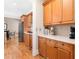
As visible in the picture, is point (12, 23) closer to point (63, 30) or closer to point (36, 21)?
point (36, 21)

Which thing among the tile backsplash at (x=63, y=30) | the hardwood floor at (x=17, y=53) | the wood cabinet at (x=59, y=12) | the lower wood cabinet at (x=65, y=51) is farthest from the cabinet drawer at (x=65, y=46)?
the hardwood floor at (x=17, y=53)

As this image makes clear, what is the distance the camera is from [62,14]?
3.55m

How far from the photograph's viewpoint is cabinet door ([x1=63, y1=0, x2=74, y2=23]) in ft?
9.96

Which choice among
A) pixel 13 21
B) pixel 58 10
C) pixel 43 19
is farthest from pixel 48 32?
pixel 13 21

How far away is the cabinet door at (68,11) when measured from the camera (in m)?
3.04

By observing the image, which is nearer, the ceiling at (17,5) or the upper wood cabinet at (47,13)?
the upper wood cabinet at (47,13)

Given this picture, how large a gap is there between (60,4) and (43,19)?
165 cm

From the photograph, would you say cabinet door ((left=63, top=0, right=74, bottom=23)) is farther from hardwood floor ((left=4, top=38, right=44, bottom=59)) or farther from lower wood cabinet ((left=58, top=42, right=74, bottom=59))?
hardwood floor ((left=4, top=38, right=44, bottom=59))

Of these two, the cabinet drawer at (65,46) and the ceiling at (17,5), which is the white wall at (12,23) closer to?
the ceiling at (17,5)

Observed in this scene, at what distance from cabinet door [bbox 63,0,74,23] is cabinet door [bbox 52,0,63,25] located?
26 cm

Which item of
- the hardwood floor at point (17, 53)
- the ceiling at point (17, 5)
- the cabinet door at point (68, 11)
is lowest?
the hardwood floor at point (17, 53)

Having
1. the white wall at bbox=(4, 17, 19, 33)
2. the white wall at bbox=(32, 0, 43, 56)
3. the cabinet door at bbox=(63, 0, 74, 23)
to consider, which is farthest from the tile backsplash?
the white wall at bbox=(4, 17, 19, 33)

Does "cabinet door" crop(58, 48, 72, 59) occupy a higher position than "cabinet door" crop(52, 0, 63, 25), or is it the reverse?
"cabinet door" crop(52, 0, 63, 25)
